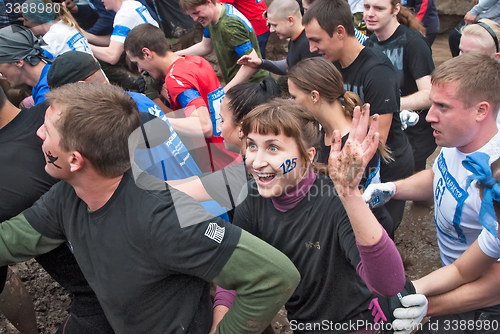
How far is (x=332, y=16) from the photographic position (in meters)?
2.66

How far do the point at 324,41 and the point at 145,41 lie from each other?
1.40 meters

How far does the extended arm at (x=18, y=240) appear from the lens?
1549mm

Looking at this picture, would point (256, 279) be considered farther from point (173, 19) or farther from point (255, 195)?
point (173, 19)

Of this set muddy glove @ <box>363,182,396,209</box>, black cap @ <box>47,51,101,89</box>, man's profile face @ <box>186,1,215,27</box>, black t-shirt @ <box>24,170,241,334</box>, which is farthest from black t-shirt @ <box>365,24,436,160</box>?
black t-shirt @ <box>24,170,241,334</box>

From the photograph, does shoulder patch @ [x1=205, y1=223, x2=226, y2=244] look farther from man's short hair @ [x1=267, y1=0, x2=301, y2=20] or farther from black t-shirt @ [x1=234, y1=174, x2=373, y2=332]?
man's short hair @ [x1=267, y1=0, x2=301, y2=20]

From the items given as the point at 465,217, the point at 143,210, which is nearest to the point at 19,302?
the point at 143,210

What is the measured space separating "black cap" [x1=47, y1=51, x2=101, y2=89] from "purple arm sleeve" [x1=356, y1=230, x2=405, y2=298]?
2.05m

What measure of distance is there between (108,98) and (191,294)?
0.77 m

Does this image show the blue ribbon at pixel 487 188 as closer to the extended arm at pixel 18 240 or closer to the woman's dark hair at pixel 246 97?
the woman's dark hair at pixel 246 97

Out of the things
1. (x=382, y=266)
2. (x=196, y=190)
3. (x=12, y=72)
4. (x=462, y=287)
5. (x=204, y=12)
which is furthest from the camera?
(x=204, y=12)

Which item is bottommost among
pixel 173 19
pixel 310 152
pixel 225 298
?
pixel 173 19

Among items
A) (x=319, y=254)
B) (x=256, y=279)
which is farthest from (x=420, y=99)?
(x=256, y=279)

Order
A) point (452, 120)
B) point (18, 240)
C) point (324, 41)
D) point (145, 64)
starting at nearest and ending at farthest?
1. point (18, 240)
2. point (452, 120)
3. point (324, 41)
4. point (145, 64)

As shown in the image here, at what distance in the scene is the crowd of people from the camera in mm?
1285
